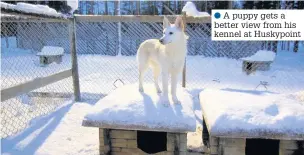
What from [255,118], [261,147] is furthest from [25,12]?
[261,147]

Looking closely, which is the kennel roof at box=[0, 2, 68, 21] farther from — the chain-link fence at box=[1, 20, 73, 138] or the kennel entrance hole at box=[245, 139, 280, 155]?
the kennel entrance hole at box=[245, 139, 280, 155]

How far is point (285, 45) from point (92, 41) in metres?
12.7

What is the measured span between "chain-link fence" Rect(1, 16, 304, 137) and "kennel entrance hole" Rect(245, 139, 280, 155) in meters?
1.24

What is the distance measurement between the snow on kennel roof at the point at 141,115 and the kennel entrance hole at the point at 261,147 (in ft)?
2.13

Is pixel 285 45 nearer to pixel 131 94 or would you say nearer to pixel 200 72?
pixel 200 72

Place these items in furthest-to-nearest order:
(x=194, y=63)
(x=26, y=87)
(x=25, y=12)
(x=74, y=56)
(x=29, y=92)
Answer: (x=194, y=63), (x=29, y=92), (x=74, y=56), (x=26, y=87), (x=25, y=12)

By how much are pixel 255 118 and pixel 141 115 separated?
44.5 inches

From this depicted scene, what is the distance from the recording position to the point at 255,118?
2.68m

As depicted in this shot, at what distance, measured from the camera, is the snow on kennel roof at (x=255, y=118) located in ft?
8.36

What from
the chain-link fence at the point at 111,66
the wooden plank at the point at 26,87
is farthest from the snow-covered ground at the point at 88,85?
the wooden plank at the point at 26,87

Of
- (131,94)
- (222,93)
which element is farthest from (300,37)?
(131,94)

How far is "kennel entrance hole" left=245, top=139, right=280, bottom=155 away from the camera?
2.81 m

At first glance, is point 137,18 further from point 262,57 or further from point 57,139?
point 262,57

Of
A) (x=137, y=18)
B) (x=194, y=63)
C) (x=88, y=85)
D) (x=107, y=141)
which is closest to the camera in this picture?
(x=107, y=141)
